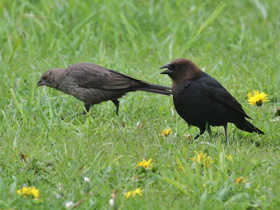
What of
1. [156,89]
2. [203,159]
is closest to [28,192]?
[203,159]

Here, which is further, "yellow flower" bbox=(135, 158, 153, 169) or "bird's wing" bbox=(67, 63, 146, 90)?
"bird's wing" bbox=(67, 63, 146, 90)

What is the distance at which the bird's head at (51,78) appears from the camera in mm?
6996

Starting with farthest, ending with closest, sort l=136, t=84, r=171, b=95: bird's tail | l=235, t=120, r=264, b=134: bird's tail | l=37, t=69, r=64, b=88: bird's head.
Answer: l=37, t=69, r=64, b=88: bird's head → l=136, t=84, r=171, b=95: bird's tail → l=235, t=120, r=264, b=134: bird's tail

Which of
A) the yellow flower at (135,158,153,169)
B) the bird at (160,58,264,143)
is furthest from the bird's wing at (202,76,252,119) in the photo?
the yellow flower at (135,158,153,169)

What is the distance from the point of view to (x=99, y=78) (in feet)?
23.0

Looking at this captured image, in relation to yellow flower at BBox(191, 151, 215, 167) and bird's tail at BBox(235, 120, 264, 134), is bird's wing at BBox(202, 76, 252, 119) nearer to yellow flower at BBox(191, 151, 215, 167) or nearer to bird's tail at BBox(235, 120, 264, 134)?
bird's tail at BBox(235, 120, 264, 134)

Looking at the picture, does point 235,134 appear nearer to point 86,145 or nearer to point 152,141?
point 152,141

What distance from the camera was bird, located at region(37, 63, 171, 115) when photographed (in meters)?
6.83

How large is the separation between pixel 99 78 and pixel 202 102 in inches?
66.9

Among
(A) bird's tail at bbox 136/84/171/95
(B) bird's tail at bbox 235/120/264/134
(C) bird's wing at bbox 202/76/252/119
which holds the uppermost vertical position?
(C) bird's wing at bbox 202/76/252/119

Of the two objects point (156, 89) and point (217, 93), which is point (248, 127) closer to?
point (217, 93)

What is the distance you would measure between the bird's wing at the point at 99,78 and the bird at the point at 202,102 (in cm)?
100

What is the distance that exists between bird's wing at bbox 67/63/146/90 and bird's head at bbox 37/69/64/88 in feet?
0.48

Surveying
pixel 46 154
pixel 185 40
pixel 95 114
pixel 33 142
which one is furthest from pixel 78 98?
pixel 185 40
